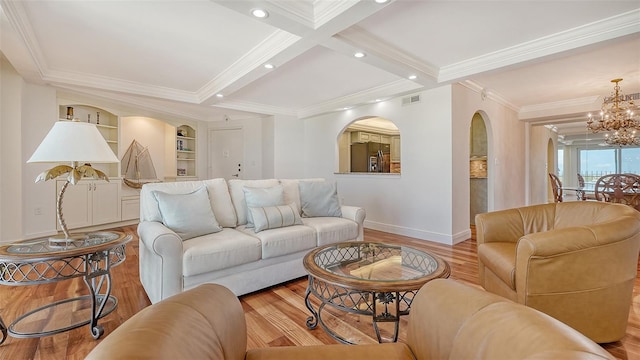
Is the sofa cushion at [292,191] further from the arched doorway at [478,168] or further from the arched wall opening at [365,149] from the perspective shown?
the arched wall opening at [365,149]

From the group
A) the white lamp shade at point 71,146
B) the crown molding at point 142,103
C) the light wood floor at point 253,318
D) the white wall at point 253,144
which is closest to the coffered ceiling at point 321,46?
the crown molding at point 142,103

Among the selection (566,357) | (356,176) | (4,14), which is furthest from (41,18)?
(356,176)

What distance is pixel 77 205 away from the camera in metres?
4.58

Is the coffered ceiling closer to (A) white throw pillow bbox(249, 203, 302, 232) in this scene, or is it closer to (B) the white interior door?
(A) white throw pillow bbox(249, 203, 302, 232)

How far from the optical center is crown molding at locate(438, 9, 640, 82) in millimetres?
2407

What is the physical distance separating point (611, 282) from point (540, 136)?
7.03 m

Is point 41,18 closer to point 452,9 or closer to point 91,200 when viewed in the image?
point 91,200

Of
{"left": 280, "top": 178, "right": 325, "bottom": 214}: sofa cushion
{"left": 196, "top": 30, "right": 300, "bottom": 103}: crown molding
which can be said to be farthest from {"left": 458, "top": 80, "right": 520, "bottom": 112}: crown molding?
{"left": 280, "top": 178, "right": 325, "bottom": 214}: sofa cushion

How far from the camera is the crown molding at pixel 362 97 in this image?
409 cm

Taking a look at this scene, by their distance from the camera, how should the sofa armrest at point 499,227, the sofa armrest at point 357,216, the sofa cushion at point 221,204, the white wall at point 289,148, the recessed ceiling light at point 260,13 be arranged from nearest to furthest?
the recessed ceiling light at point 260,13
the sofa armrest at point 499,227
the sofa cushion at point 221,204
the sofa armrest at point 357,216
the white wall at point 289,148

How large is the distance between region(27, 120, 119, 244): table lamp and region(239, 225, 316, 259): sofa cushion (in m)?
1.22

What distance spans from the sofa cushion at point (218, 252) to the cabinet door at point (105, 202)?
12.6 feet

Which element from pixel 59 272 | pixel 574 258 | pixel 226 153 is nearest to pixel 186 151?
pixel 226 153

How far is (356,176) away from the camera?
529cm
